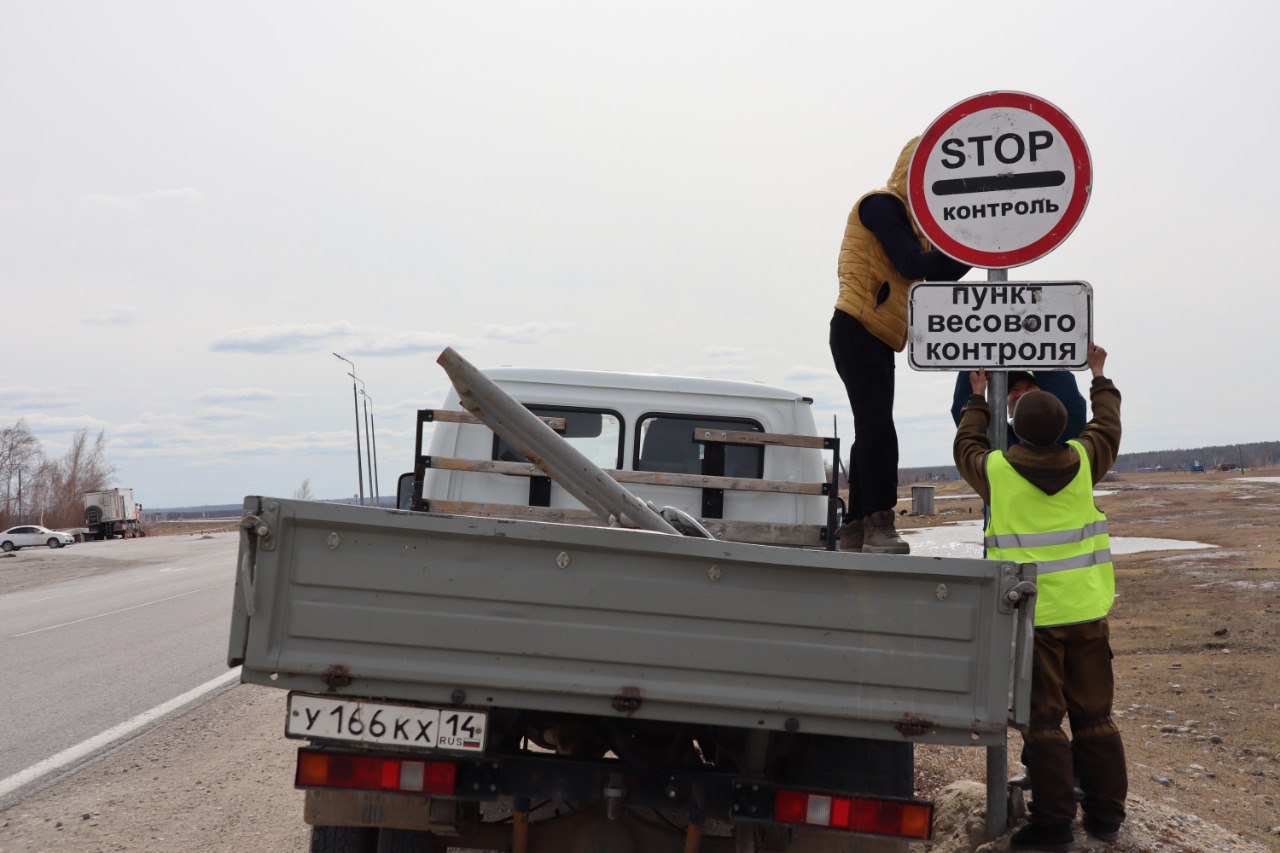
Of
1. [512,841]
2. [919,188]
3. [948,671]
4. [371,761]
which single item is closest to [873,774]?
[948,671]

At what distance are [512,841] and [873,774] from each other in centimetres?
124

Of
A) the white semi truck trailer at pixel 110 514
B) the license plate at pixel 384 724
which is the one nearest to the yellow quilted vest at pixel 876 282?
the license plate at pixel 384 724

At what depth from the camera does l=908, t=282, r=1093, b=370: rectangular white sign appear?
4.26 m

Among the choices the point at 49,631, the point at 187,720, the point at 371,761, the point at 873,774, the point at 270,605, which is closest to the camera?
the point at 270,605

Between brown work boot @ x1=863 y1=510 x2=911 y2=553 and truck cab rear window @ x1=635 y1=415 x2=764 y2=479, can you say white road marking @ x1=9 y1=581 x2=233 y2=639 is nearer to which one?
truck cab rear window @ x1=635 y1=415 x2=764 y2=479

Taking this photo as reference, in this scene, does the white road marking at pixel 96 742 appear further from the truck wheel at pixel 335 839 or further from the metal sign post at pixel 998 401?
the metal sign post at pixel 998 401

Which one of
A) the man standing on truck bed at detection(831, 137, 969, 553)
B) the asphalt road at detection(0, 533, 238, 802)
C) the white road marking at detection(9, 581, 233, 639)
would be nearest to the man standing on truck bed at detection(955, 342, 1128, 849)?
the man standing on truck bed at detection(831, 137, 969, 553)

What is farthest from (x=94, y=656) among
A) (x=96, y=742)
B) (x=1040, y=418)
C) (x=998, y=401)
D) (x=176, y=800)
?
(x=1040, y=418)

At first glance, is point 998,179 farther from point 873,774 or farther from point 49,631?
point 49,631

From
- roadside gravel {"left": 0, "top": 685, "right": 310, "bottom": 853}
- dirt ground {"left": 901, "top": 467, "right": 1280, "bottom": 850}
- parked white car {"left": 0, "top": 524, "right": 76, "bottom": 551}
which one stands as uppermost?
dirt ground {"left": 901, "top": 467, "right": 1280, "bottom": 850}

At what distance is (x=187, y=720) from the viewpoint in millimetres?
7645

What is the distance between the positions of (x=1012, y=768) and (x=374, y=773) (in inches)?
148

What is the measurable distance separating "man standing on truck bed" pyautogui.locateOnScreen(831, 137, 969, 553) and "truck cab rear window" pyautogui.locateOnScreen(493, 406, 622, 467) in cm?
124

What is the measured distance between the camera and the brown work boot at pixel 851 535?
16.4 feet
